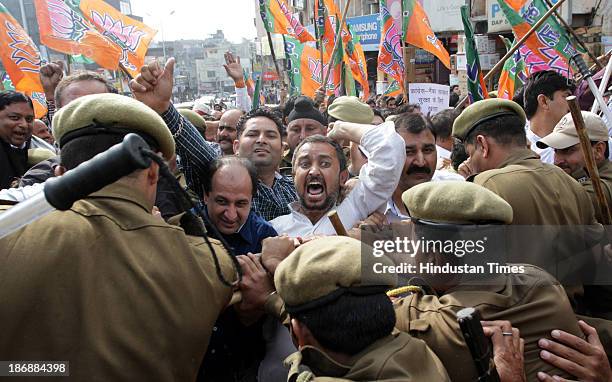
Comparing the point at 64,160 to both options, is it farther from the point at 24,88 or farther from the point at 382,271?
the point at 24,88

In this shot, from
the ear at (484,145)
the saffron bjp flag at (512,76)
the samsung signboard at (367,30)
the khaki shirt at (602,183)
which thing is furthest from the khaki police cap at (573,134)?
the samsung signboard at (367,30)

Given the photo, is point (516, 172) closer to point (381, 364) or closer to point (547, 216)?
point (547, 216)

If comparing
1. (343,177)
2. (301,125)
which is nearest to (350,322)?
(343,177)

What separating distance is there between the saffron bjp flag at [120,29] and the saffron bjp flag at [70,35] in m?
0.17

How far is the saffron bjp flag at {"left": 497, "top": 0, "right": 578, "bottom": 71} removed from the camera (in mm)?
6160

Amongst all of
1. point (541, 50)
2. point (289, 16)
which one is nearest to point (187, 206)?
point (541, 50)

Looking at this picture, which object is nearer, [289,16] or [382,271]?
[382,271]

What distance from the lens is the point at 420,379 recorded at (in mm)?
1401

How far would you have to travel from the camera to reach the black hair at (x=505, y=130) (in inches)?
115

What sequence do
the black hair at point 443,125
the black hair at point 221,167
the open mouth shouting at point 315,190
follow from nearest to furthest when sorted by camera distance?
the black hair at point 221,167, the open mouth shouting at point 315,190, the black hair at point 443,125

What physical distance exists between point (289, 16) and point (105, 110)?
28.7 feet

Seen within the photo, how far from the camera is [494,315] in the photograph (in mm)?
1720

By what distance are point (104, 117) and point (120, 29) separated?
20.9ft

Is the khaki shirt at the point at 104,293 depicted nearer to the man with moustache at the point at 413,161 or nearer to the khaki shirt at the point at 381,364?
the khaki shirt at the point at 381,364
